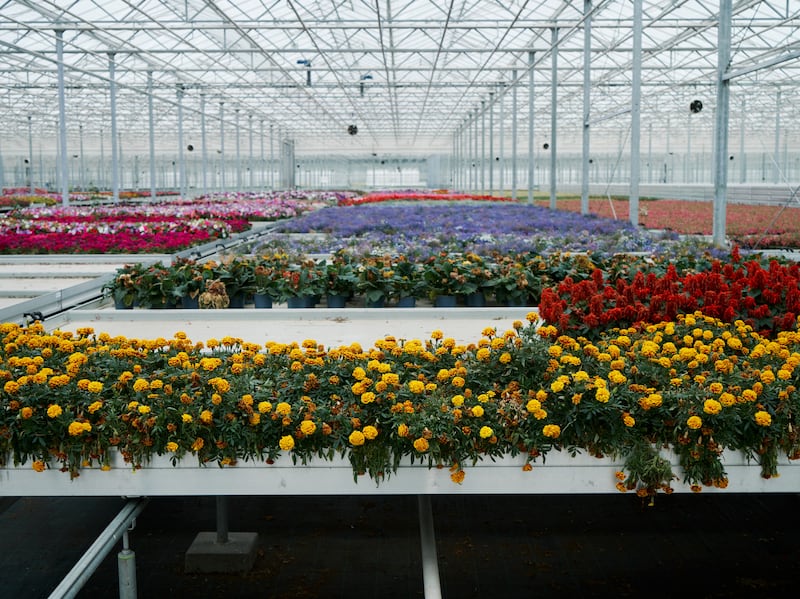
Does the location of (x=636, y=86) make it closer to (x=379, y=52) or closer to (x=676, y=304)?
(x=676, y=304)

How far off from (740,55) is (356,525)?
27543 millimetres

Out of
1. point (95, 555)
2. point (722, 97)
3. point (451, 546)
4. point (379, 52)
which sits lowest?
point (451, 546)

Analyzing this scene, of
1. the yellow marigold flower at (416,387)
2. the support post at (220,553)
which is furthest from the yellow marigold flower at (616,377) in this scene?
the support post at (220,553)

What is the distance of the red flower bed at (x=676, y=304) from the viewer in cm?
539

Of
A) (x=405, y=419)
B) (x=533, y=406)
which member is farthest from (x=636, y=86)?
(x=405, y=419)

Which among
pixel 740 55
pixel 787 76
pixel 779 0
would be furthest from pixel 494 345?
pixel 787 76

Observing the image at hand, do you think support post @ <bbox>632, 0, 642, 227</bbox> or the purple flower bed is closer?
the purple flower bed

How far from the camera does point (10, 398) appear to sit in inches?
147

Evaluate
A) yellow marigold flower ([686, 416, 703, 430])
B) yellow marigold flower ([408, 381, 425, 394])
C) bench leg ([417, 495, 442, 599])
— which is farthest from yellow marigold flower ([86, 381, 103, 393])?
yellow marigold flower ([686, 416, 703, 430])

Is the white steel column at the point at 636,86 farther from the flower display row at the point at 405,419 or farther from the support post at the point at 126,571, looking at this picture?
the support post at the point at 126,571

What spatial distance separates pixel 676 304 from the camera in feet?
18.1

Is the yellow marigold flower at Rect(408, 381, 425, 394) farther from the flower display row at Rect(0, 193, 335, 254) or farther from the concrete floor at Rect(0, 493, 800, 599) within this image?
the flower display row at Rect(0, 193, 335, 254)

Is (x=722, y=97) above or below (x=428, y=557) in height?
above

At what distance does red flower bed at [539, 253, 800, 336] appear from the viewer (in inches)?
212
